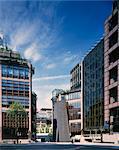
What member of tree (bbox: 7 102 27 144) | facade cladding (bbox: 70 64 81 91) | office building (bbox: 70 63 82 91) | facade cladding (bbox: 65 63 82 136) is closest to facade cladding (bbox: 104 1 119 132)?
tree (bbox: 7 102 27 144)

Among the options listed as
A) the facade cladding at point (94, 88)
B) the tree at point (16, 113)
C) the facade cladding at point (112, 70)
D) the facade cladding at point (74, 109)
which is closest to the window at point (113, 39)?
the facade cladding at point (112, 70)

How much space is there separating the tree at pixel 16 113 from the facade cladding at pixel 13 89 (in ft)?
4.32

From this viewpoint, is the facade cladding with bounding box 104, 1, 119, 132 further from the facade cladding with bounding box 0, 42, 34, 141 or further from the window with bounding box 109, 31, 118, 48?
the facade cladding with bounding box 0, 42, 34, 141

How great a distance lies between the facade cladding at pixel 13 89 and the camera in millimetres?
125000

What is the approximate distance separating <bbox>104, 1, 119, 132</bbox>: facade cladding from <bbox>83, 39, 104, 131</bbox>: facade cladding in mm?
6463

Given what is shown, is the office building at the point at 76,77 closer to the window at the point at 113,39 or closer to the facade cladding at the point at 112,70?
the facade cladding at the point at 112,70

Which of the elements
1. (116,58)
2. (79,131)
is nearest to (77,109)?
(79,131)

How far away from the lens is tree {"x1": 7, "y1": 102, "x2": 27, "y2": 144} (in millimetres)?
115250

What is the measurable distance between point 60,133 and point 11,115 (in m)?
24.0

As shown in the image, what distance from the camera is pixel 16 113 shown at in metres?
116

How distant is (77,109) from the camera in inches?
5118

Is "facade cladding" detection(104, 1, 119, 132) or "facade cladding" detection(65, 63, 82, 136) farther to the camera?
"facade cladding" detection(65, 63, 82, 136)

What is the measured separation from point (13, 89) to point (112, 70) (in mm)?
51522

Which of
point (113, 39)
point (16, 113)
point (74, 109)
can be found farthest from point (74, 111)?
point (113, 39)
